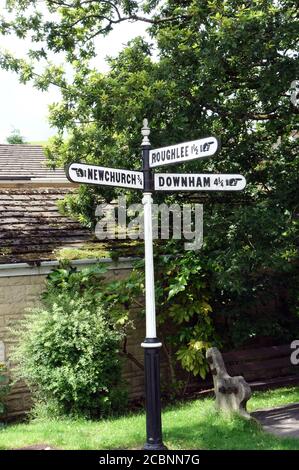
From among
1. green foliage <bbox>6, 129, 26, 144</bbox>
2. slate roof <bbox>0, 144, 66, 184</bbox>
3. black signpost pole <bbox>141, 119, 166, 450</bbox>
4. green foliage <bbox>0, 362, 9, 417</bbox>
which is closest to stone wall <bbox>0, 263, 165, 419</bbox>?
green foliage <bbox>0, 362, 9, 417</bbox>

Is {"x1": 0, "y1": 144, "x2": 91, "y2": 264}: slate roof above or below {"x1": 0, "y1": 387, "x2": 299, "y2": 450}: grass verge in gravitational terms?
above

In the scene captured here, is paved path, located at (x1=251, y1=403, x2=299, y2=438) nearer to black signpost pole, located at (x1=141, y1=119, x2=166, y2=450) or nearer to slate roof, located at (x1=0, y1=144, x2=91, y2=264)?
black signpost pole, located at (x1=141, y1=119, x2=166, y2=450)

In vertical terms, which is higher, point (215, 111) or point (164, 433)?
point (215, 111)

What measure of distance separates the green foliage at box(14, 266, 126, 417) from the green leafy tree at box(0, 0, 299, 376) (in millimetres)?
1982

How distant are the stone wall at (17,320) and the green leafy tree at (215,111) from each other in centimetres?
105

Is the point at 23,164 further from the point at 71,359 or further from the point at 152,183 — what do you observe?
the point at 152,183

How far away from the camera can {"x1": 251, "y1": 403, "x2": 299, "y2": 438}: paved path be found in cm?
802

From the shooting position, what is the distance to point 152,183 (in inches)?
252

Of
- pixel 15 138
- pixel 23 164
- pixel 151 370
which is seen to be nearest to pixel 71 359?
pixel 151 370

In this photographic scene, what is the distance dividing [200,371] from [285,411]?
1.92m

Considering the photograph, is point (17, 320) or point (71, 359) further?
point (17, 320)

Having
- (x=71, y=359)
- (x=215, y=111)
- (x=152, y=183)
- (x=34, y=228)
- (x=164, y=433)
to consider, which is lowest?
(x=164, y=433)

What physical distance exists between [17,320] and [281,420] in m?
4.46
